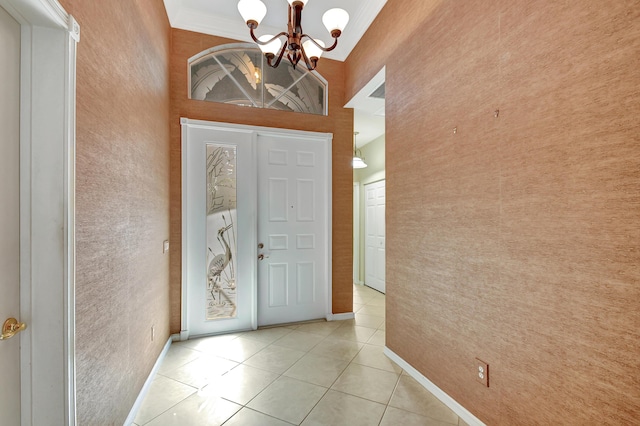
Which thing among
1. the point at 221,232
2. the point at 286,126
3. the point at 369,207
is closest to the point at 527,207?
the point at 286,126

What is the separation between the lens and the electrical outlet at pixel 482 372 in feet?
5.33

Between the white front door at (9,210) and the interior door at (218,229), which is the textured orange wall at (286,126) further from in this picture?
the white front door at (9,210)

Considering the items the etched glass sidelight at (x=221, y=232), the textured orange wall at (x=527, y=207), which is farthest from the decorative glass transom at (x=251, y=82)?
the textured orange wall at (x=527, y=207)

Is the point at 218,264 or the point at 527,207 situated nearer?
the point at 527,207

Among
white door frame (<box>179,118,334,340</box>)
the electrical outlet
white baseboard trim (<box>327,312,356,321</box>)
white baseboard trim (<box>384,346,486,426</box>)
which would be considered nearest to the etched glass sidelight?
white door frame (<box>179,118,334,340</box>)

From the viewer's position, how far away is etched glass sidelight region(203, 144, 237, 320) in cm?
303

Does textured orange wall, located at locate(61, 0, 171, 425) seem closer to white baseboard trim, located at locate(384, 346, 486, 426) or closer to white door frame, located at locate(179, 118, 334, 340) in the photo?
Answer: white door frame, located at locate(179, 118, 334, 340)

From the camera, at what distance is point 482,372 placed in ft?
5.42

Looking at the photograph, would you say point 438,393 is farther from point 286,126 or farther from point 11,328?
point 286,126

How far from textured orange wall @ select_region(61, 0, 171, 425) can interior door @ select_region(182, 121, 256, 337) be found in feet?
1.84

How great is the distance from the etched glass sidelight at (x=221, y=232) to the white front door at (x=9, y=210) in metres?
2.02

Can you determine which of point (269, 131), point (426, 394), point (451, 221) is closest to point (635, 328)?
point (451, 221)

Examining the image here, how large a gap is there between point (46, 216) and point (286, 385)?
184cm

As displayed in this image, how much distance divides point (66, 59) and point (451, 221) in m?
2.07
